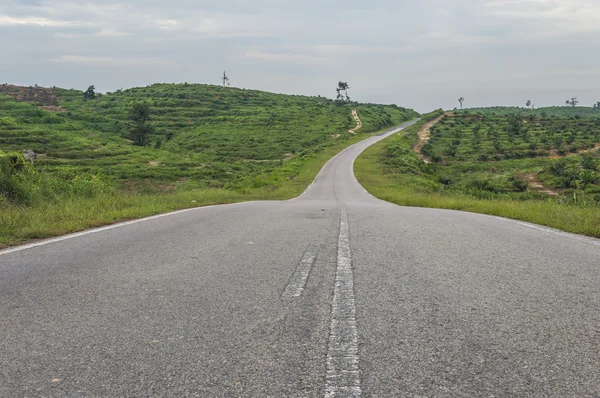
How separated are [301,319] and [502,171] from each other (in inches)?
1996

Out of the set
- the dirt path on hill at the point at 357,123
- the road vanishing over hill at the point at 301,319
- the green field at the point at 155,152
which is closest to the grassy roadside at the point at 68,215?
the green field at the point at 155,152

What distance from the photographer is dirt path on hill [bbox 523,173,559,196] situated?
36750 millimetres

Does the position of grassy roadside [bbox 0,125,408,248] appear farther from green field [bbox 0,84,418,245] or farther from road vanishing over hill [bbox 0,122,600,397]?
road vanishing over hill [bbox 0,122,600,397]

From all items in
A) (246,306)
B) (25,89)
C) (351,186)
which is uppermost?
(25,89)

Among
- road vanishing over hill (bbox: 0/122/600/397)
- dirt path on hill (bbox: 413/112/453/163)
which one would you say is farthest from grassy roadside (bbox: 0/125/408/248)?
dirt path on hill (bbox: 413/112/453/163)

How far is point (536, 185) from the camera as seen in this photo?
4028 cm

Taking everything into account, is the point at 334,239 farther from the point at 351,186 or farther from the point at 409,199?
the point at 351,186

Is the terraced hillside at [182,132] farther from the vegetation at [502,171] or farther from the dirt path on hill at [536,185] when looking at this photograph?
the dirt path on hill at [536,185]

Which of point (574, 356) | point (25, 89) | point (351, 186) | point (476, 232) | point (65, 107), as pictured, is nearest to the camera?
point (574, 356)

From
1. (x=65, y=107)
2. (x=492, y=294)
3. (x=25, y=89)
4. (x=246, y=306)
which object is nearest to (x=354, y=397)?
(x=246, y=306)

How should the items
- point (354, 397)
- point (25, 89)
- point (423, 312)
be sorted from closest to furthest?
point (354, 397) → point (423, 312) → point (25, 89)

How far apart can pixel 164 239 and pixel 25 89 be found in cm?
13198

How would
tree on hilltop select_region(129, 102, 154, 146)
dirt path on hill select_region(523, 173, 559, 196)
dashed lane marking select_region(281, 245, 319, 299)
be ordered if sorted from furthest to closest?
tree on hilltop select_region(129, 102, 154, 146) → dirt path on hill select_region(523, 173, 559, 196) → dashed lane marking select_region(281, 245, 319, 299)

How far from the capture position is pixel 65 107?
106875mm
